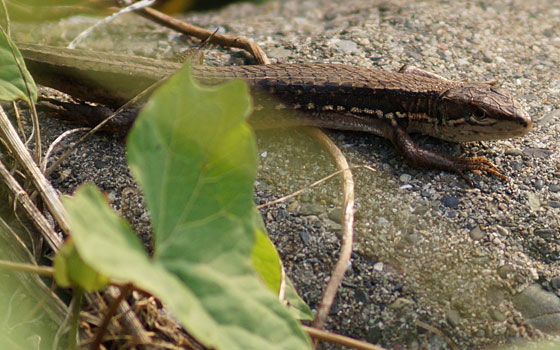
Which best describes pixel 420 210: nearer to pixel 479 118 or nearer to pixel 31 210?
pixel 479 118

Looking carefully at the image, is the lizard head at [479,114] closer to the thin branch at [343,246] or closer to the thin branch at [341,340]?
the thin branch at [343,246]

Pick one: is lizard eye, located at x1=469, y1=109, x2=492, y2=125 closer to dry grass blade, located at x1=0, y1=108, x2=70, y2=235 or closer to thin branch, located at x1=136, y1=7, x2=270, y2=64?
thin branch, located at x1=136, y1=7, x2=270, y2=64

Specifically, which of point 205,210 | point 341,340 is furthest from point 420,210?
point 205,210

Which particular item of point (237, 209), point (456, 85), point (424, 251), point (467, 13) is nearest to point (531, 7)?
point (467, 13)

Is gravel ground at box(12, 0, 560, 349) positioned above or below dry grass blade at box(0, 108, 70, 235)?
below

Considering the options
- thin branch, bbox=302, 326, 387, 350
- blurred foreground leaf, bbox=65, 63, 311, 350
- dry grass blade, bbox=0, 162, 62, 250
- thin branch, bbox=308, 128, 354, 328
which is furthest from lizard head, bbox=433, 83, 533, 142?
dry grass blade, bbox=0, 162, 62, 250

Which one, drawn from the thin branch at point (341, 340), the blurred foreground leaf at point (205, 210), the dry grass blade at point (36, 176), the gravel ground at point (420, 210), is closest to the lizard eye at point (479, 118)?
the gravel ground at point (420, 210)
